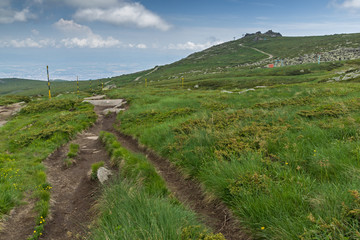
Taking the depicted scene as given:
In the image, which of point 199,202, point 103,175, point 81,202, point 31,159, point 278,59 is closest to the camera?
point 199,202

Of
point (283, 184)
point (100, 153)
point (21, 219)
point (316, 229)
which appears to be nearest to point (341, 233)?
point (316, 229)

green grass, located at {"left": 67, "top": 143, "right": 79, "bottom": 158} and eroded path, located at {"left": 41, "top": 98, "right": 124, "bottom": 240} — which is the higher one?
green grass, located at {"left": 67, "top": 143, "right": 79, "bottom": 158}

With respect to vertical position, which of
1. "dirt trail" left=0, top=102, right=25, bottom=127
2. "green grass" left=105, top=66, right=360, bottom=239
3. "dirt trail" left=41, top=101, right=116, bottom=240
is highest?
"dirt trail" left=0, top=102, right=25, bottom=127

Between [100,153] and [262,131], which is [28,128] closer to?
[100,153]

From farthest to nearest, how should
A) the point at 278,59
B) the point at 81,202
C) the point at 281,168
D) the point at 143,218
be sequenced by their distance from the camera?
the point at 278,59 → the point at 81,202 → the point at 281,168 → the point at 143,218

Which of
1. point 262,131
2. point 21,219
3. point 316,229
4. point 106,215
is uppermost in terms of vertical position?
point 262,131

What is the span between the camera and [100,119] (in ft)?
68.0

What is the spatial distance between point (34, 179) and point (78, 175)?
5.44ft

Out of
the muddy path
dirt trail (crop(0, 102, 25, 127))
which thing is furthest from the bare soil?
dirt trail (crop(0, 102, 25, 127))

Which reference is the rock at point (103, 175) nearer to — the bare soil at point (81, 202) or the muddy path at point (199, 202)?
the bare soil at point (81, 202)

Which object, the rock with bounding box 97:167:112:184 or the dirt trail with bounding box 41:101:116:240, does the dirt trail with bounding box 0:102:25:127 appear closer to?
the dirt trail with bounding box 41:101:116:240

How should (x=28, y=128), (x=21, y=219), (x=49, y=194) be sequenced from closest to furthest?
(x=21, y=219)
(x=49, y=194)
(x=28, y=128)

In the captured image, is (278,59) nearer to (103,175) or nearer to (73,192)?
(103,175)

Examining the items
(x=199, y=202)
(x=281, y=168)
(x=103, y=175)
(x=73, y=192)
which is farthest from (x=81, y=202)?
(x=281, y=168)
